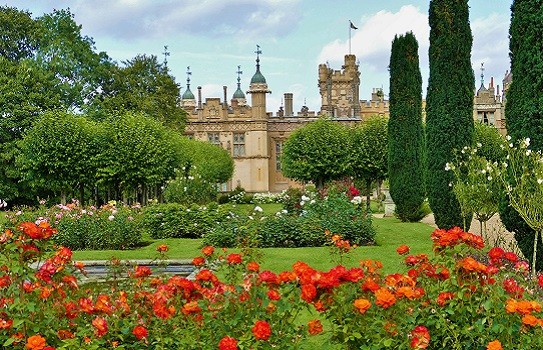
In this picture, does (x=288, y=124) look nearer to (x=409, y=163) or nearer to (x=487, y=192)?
(x=409, y=163)

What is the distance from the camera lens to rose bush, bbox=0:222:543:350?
3678 mm

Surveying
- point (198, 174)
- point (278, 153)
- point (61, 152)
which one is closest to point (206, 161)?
point (198, 174)

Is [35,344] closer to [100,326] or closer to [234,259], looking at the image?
[100,326]

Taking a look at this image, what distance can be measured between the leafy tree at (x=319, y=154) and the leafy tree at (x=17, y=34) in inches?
462

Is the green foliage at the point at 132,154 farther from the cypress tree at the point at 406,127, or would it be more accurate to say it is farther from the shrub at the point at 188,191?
the cypress tree at the point at 406,127

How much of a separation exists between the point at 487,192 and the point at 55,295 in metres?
7.41

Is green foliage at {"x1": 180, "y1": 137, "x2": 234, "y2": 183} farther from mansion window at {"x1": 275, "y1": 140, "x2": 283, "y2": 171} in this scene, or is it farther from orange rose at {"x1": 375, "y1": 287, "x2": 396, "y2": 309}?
orange rose at {"x1": 375, "y1": 287, "x2": 396, "y2": 309}

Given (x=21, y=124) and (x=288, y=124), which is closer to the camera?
(x=21, y=124)

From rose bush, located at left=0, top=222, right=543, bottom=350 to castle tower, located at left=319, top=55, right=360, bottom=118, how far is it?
41.9m

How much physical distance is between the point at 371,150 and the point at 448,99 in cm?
1348

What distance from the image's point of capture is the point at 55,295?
4145 millimetres

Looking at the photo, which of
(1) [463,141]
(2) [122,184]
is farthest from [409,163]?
(2) [122,184]

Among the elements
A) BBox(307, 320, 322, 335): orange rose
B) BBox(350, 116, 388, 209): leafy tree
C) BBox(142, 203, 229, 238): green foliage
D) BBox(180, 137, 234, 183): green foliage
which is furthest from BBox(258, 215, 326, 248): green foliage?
BBox(350, 116, 388, 209): leafy tree

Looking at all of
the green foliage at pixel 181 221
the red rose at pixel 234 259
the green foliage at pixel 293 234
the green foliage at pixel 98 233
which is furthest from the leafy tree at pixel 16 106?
the red rose at pixel 234 259
